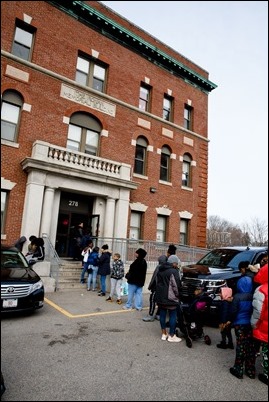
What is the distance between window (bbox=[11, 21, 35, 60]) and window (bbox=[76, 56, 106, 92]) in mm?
2648

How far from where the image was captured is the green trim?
51.2 feet

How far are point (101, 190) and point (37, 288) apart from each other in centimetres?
770

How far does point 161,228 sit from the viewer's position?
707 inches

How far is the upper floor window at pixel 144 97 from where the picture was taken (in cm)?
1847

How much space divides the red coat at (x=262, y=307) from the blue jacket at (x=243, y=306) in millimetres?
402

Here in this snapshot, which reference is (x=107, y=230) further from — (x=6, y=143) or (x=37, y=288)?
(x=37, y=288)

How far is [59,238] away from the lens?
1460cm

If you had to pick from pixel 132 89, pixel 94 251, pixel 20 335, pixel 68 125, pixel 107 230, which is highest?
pixel 132 89

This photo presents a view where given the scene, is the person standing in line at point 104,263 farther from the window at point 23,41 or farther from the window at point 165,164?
the window at point 23,41

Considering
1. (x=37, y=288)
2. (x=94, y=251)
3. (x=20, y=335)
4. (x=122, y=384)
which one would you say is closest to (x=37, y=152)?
(x=94, y=251)

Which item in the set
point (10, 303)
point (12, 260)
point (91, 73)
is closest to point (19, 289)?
point (10, 303)

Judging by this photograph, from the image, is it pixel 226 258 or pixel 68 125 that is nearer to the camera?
pixel 226 258

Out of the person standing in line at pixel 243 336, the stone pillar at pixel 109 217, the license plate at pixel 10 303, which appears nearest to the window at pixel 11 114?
the stone pillar at pixel 109 217

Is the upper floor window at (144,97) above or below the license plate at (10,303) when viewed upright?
above
